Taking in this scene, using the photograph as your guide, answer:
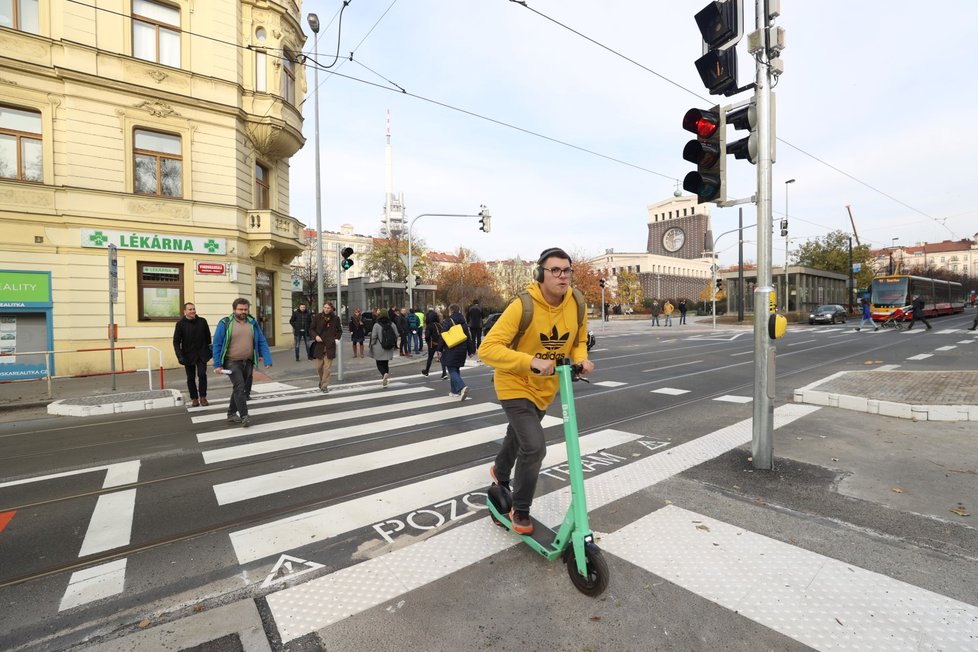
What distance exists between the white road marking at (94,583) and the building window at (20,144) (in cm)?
1582

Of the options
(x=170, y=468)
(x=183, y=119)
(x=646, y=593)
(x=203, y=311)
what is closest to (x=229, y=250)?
(x=203, y=311)

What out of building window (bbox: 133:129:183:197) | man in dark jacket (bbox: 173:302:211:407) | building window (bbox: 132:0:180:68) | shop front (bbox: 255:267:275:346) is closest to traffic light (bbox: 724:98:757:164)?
man in dark jacket (bbox: 173:302:211:407)

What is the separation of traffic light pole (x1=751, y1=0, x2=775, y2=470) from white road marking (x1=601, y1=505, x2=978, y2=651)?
1.56 metres

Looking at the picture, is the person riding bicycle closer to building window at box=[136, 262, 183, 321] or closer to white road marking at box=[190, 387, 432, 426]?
white road marking at box=[190, 387, 432, 426]

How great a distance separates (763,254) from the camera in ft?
14.9

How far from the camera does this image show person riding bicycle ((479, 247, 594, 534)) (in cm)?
293

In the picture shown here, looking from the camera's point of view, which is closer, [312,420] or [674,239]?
[312,420]

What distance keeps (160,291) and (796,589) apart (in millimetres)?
17846

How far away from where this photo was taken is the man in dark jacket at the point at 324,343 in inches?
395

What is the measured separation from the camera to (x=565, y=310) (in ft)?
10.3

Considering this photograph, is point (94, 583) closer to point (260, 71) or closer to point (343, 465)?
point (343, 465)

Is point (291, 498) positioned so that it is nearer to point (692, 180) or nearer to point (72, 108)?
point (692, 180)

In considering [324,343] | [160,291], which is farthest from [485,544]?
[160,291]

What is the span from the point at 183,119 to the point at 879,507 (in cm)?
1940
